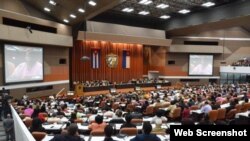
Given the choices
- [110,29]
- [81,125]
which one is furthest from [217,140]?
[110,29]

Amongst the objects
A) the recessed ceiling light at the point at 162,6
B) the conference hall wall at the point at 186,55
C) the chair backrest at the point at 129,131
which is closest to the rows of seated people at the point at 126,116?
the chair backrest at the point at 129,131

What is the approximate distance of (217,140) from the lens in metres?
3.43

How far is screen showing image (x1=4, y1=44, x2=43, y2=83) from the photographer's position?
56.4ft

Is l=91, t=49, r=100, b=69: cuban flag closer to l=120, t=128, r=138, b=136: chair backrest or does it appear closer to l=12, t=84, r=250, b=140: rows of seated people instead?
l=12, t=84, r=250, b=140: rows of seated people

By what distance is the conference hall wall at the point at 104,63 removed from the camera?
89.6 feet

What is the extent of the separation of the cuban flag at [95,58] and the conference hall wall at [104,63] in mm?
215

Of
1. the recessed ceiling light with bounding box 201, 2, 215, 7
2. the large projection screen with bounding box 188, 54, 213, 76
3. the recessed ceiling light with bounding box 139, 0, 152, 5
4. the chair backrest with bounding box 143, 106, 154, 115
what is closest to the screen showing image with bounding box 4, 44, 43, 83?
the recessed ceiling light with bounding box 139, 0, 152, 5

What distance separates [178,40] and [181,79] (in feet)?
15.8

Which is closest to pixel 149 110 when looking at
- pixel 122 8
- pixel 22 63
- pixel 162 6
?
pixel 22 63

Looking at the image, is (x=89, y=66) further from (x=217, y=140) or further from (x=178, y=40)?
(x=217, y=140)

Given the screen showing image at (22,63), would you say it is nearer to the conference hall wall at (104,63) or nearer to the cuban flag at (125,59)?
the conference hall wall at (104,63)

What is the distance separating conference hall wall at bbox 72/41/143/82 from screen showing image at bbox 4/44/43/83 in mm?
6461

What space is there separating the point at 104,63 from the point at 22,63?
38.9 ft

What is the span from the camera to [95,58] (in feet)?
94.4
